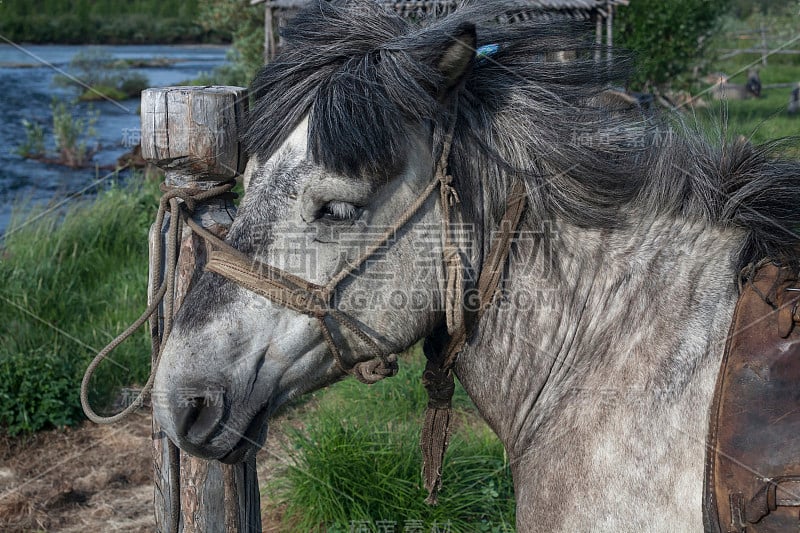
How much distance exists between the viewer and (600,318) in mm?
2105

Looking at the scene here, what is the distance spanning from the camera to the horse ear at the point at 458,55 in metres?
1.92

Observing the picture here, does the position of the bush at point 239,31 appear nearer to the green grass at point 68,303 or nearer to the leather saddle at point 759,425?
the green grass at point 68,303

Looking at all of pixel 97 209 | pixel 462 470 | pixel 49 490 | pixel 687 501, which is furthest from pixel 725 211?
pixel 97 209

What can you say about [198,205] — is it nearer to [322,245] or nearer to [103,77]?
[322,245]

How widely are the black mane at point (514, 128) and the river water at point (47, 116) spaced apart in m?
1.73

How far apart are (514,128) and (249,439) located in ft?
3.82

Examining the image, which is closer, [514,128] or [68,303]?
[514,128]

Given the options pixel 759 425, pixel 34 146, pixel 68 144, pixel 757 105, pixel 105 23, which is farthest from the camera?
pixel 105 23

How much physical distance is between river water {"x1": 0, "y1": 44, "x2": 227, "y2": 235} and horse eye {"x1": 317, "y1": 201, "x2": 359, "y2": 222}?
1.93 metres

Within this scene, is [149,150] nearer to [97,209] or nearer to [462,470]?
[462,470]

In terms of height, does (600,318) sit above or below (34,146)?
above

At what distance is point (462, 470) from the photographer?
3.94 metres

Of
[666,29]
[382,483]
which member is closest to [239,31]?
[666,29]

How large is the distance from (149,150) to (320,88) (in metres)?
0.87
